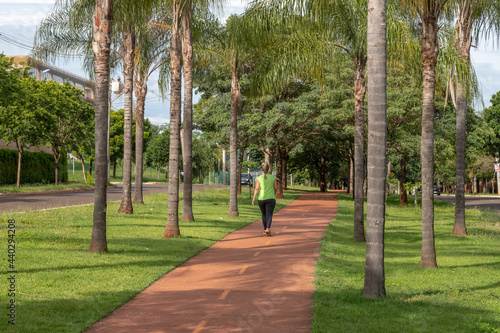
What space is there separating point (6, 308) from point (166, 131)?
243ft

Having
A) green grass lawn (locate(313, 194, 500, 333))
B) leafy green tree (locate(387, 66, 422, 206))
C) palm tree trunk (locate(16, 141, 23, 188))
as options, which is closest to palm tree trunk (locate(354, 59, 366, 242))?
green grass lawn (locate(313, 194, 500, 333))

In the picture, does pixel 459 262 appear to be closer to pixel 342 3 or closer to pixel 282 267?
pixel 282 267

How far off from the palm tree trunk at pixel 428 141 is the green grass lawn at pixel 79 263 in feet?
15.5

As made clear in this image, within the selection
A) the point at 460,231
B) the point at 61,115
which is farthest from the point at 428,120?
the point at 61,115

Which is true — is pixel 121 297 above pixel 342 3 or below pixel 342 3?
below

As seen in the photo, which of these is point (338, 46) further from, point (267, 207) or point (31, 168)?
point (31, 168)

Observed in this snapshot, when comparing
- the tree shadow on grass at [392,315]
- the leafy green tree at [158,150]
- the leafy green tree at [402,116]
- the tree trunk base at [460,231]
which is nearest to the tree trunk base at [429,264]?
the tree shadow on grass at [392,315]

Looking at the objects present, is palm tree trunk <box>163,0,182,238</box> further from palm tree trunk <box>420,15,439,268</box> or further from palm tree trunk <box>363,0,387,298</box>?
palm tree trunk <box>363,0,387,298</box>

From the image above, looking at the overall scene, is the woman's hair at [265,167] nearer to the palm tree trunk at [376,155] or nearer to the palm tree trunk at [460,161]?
the palm tree trunk at [376,155]

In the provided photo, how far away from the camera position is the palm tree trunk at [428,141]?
414 inches

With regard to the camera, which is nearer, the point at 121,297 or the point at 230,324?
the point at 230,324

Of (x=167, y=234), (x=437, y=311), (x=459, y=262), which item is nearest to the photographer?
(x=437, y=311)

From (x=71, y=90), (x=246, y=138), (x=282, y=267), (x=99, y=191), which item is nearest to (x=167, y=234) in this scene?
(x=99, y=191)

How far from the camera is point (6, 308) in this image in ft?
19.7
